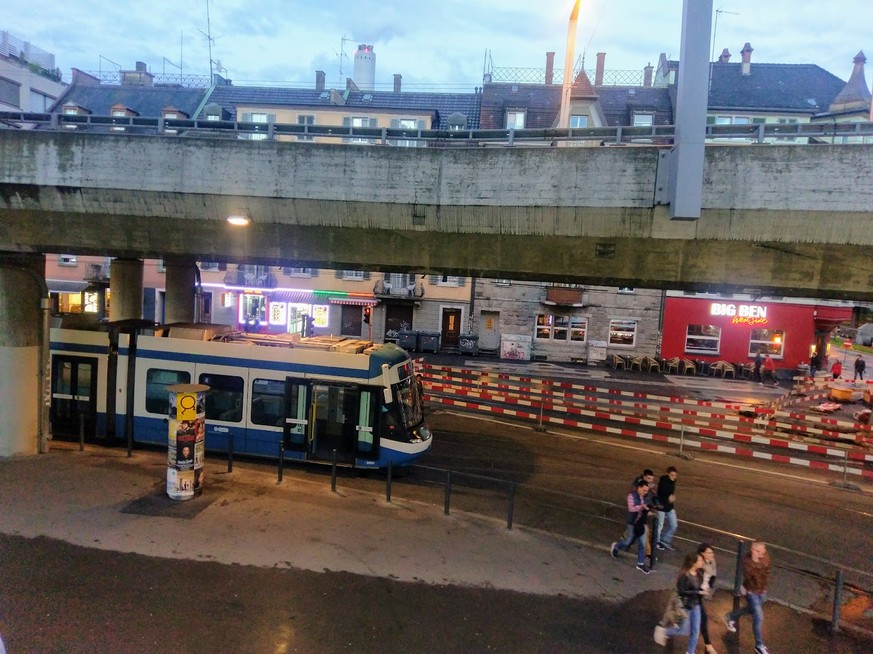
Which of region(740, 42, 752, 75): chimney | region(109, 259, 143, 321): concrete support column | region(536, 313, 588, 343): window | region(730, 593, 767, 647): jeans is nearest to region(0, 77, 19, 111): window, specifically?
region(109, 259, 143, 321): concrete support column

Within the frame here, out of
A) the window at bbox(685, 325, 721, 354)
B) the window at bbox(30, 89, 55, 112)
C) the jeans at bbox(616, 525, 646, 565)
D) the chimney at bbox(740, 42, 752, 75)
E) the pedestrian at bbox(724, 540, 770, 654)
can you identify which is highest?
the chimney at bbox(740, 42, 752, 75)

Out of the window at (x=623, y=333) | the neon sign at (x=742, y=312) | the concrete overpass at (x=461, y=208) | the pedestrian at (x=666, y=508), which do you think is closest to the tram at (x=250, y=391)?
the concrete overpass at (x=461, y=208)

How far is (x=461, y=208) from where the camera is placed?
9680 mm

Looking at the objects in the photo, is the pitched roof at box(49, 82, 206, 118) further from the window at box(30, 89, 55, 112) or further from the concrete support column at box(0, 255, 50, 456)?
the concrete support column at box(0, 255, 50, 456)

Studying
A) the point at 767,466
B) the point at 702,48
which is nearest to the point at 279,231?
the point at 702,48

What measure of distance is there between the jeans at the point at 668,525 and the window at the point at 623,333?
23.4 m

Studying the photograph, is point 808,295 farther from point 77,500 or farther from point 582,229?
point 77,500

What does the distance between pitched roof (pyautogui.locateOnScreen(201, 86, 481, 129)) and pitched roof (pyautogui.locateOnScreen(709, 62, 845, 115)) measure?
15.1 metres

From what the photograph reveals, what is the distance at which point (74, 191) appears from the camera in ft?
34.4

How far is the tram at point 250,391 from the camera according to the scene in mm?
11344

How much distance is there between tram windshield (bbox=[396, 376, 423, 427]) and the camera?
11453mm

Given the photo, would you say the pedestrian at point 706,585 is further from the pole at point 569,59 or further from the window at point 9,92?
the window at point 9,92

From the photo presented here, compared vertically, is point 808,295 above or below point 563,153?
below

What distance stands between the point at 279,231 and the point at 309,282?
23424 millimetres
